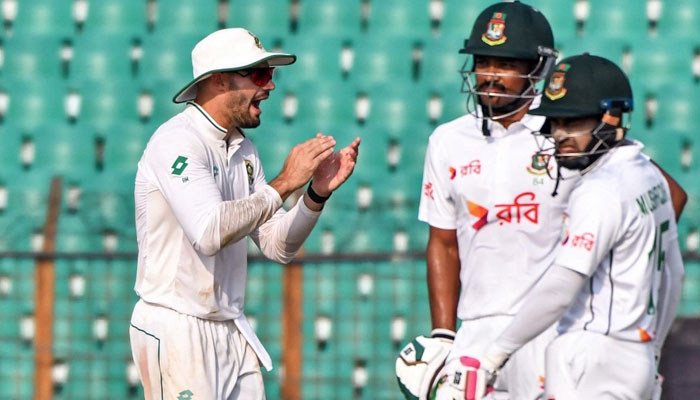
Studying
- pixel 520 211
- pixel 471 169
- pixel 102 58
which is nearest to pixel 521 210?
pixel 520 211

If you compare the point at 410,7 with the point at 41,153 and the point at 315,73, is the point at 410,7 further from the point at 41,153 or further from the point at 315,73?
the point at 41,153

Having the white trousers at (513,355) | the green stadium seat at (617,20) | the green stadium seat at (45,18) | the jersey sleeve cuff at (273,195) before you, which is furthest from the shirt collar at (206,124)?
the green stadium seat at (617,20)

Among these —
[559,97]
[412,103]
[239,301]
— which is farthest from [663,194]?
[412,103]

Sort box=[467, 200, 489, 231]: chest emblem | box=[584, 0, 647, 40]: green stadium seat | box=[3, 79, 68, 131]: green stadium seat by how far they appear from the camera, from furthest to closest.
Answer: box=[584, 0, 647, 40]: green stadium seat, box=[3, 79, 68, 131]: green stadium seat, box=[467, 200, 489, 231]: chest emblem

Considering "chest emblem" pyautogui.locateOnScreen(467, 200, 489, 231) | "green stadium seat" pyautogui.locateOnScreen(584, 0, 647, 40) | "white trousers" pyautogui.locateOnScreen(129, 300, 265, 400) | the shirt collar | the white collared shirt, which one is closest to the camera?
the white collared shirt

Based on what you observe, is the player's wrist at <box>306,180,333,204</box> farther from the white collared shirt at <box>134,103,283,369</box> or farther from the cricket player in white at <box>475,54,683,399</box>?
the cricket player in white at <box>475,54,683,399</box>

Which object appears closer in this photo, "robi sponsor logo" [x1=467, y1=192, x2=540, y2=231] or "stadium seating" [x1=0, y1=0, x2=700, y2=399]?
"robi sponsor logo" [x1=467, y1=192, x2=540, y2=231]

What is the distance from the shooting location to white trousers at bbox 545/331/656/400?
13.4ft

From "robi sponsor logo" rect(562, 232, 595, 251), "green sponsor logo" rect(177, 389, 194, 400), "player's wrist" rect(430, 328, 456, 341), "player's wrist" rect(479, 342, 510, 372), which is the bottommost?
"green sponsor logo" rect(177, 389, 194, 400)

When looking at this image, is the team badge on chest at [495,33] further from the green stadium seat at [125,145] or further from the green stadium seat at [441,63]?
the green stadium seat at [125,145]

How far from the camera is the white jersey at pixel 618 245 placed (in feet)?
13.0

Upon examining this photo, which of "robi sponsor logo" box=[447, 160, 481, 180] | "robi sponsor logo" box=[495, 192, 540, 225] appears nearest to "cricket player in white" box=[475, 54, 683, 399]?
"robi sponsor logo" box=[495, 192, 540, 225]

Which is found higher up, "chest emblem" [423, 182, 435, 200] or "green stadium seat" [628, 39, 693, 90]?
"green stadium seat" [628, 39, 693, 90]

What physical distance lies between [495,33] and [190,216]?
53.0 inches
